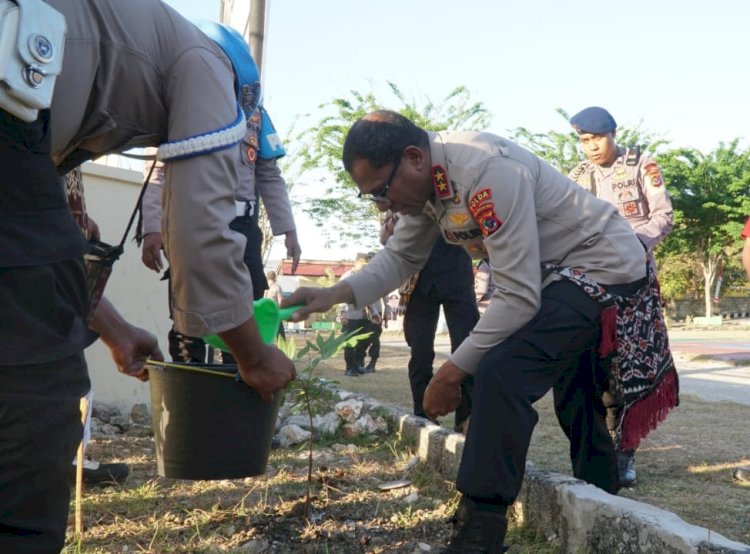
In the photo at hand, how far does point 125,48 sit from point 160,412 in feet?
3.98

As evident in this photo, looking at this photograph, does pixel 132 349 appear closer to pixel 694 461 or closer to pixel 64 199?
pixel 64 199

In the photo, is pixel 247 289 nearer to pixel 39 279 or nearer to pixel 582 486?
pixel 39 279

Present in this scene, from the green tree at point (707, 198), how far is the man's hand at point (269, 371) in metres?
31.2

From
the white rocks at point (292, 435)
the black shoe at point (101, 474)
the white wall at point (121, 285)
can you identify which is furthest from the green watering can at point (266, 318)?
the white wall at point (121, 285)

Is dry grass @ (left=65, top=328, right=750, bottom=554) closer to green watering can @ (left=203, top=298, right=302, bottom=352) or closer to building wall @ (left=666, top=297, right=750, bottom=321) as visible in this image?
green watering can @ (left=203, top=298, right=302, bottom=352)

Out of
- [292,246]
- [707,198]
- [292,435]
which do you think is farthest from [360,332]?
[707,198]

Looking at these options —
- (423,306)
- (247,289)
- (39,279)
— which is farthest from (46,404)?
(423,306)

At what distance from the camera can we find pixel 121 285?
17.1ft

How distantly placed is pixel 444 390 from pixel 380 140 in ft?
2.74

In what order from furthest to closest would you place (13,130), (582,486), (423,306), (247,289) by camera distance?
(423,306)
(582,486)
(247,289)
(13,130)

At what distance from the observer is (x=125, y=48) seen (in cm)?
144

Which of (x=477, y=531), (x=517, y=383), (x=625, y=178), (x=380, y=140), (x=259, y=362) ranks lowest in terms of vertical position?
(x=477, y=531)

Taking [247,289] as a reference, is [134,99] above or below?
above

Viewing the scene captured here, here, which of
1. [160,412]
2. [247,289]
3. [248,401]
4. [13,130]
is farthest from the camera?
[160,412]
